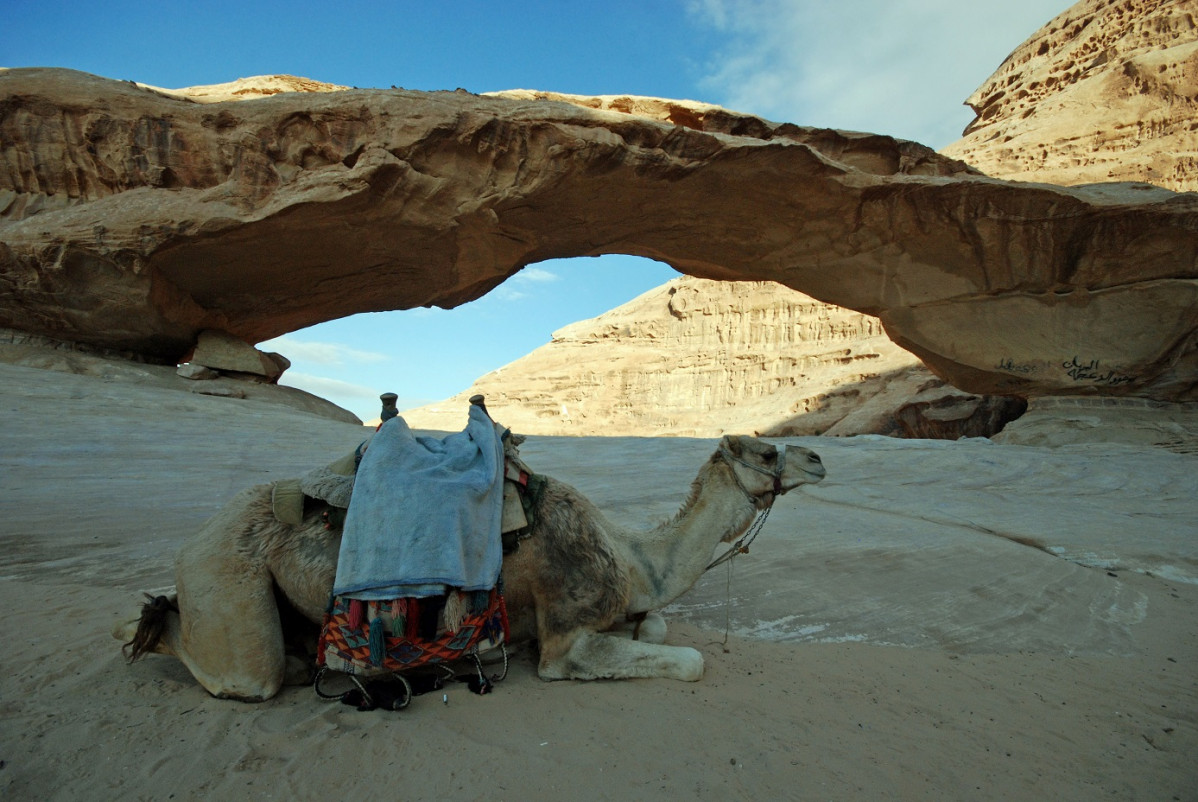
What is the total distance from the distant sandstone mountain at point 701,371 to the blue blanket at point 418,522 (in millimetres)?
19238

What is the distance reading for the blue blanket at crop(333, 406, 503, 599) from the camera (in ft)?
7.91

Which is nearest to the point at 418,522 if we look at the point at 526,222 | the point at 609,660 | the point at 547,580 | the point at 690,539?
the point at 547,580

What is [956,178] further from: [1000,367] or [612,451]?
[612,451]

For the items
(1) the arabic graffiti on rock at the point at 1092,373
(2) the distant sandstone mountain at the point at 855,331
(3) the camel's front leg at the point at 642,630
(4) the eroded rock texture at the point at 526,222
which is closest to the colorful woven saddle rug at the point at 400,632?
(3) the camel's front leg at the point at 642,630

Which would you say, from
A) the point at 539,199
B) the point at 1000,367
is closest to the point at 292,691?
the point at 539,199

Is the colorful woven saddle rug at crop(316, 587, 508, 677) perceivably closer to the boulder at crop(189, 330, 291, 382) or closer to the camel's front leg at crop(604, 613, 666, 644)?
the camel's front leg at crop(604, 613, 666, 644)

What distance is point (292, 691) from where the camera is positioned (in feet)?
8.64

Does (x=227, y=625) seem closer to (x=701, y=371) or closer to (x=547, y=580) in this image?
(x=547, y=580)

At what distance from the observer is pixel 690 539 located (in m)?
3.11

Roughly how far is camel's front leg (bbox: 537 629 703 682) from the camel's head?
815mm

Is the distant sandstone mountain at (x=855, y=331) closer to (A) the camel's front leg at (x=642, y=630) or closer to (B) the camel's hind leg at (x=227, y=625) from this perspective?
(A) the camel's front leg at (x=642, y=630)

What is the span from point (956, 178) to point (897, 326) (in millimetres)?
3171

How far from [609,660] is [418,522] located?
101 centimetres

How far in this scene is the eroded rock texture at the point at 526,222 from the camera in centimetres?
1038
